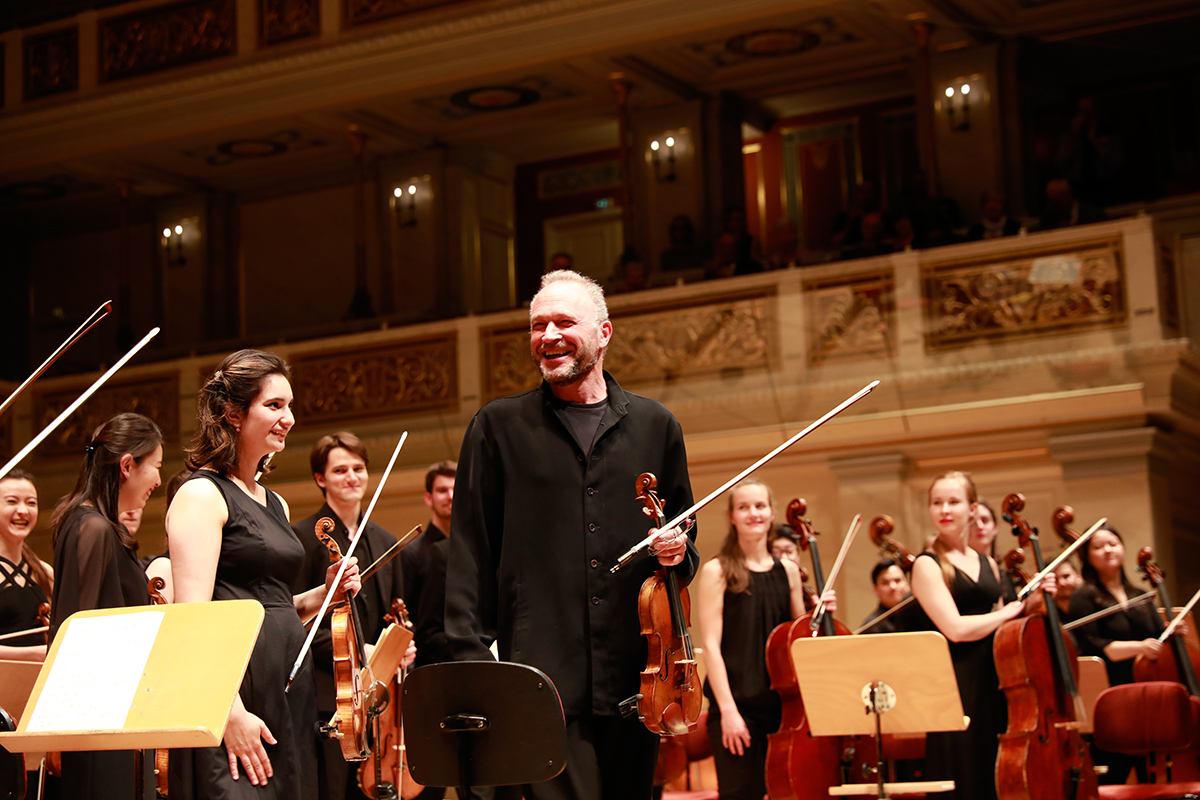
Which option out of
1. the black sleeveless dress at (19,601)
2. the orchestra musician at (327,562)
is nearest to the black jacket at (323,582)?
the orchestra musician at (327,562)

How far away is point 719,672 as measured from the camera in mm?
4293

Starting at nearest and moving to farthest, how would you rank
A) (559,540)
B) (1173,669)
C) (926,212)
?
(559,540), (1173,669), (926,212)

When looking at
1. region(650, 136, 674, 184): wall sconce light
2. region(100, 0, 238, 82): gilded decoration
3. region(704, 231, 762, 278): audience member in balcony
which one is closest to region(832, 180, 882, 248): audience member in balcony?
region(704, 231, 762, 278): audience member in balcony

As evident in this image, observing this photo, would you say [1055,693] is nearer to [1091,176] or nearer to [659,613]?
[659,613]

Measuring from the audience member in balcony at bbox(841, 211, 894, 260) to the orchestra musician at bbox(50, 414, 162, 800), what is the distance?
5909mm

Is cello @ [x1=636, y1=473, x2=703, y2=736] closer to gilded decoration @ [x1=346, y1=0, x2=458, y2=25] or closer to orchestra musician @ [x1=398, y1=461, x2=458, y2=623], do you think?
orchestra musician @ [x1=398, y1=461, x2=458, y2=623]

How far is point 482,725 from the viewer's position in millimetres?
2242

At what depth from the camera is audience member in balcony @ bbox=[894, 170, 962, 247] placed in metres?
8.43

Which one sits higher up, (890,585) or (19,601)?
(19,601)

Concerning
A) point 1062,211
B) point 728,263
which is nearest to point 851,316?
point 728,263

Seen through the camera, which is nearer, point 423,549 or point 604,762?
point 604,762

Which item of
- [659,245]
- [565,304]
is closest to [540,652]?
[565,304]

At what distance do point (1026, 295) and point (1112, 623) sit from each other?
2.76m

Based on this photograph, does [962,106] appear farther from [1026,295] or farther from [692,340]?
[692,340]
